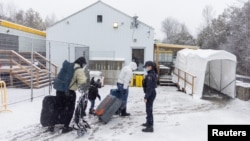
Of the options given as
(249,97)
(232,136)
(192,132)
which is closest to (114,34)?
(249,97)

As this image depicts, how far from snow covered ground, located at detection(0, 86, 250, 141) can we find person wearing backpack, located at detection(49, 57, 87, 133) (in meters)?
0.42

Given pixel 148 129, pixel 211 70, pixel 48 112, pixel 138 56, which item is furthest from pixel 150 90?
pixel 138 56

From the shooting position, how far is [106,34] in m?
16.5

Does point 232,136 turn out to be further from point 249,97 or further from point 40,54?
point 40,54

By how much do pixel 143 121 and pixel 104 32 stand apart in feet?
32.9

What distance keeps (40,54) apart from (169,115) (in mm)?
7189

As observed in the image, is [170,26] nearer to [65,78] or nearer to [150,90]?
[150,90]

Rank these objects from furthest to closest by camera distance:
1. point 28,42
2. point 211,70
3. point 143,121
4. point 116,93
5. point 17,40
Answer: point 211,70, point 28,42, point 17,40, point 116,93, point 143,121

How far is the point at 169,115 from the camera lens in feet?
27.1

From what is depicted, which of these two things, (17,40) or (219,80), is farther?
(219,80)

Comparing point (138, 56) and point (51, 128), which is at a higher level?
point (138, 56)

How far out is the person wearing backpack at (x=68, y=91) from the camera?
5922 mm

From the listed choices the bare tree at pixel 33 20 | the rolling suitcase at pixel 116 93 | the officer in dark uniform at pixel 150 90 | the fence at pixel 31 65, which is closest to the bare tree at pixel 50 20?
the bare tree at pixel 33 20

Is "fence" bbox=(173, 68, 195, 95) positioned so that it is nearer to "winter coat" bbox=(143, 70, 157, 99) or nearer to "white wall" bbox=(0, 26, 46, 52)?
"winter coat" bbox=(143, 70, 157, 99)
